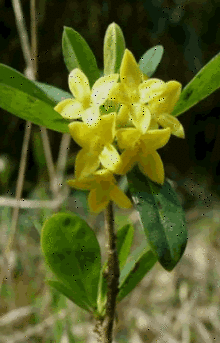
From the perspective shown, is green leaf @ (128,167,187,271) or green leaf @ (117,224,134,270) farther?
green leaf @ (117,224,134,270)

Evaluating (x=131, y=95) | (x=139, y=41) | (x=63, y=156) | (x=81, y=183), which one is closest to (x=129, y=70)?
(x=131, y=95)

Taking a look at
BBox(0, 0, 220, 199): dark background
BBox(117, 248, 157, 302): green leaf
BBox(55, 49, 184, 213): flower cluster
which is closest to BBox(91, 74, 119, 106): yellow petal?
BBox(55, 49, 184, 213): flower cluster

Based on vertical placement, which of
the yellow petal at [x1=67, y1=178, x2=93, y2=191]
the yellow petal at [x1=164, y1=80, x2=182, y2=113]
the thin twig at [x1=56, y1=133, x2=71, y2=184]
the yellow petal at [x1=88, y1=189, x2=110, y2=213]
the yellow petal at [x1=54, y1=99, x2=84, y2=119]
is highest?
the yellow petal at [x1=164, y1=80, x2=182, y2=113]

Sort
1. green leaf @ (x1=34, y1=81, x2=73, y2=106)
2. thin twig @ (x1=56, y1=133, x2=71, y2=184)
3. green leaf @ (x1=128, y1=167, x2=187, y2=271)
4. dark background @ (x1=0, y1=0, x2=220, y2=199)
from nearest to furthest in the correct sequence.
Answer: green leaf @ (x1=128, y1=167, x2=187, y2=271) < green leaf @ (x1=34, y1=81, x2=73, y2=106) < thin twig @ (x1=56, y1=133, x2=71, y2=184) < dark background @ (x1=0, y1=0, x2=220, y2=199)

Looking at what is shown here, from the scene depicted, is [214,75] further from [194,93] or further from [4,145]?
[4,145]

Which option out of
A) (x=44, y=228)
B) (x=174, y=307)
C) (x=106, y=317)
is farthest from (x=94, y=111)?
(x=174, y=307)

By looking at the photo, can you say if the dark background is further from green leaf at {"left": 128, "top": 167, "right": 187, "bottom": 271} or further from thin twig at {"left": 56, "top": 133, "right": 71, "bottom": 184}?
green leaf at {"left": 128, "top": 167, "right": 187, "bottom": 271}

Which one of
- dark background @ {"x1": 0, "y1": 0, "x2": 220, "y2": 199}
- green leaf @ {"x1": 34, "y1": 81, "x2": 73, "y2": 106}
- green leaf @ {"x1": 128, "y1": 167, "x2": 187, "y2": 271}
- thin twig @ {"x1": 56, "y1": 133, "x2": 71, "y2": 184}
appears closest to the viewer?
green leaf @ {"x1": 128, "y1": 167, "x2": 187, "y2": 271}
